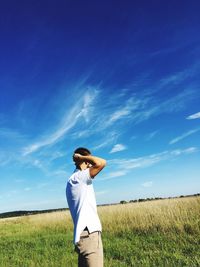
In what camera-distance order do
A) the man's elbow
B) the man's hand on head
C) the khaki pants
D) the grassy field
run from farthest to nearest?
the grassy field < the man's hand on head < the man's elbow < the khaki pants

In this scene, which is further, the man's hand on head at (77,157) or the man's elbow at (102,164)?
the man's hand on head at (77,157)

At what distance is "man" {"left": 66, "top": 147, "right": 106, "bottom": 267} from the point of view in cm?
396

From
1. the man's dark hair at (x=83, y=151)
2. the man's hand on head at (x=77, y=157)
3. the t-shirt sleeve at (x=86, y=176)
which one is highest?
the man's dark hair at (x=83, y=151)

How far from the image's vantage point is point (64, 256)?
9.55m

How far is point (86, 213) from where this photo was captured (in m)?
3.99

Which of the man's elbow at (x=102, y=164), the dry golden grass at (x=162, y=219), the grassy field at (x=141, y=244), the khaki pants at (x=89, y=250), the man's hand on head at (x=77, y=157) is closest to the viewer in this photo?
the khaki pants at (x=89, y=250)

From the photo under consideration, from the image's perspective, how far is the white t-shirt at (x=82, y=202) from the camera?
13.0ft

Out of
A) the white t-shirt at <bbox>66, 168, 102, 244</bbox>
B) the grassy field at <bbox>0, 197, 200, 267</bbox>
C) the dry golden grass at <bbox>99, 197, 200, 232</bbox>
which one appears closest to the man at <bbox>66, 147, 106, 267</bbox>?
the white t-shirt at <bbox>66, 168, 102, 244</bbox>

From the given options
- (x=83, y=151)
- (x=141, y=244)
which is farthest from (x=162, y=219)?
(x=83, y=151)

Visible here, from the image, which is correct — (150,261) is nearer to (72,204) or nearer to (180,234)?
(180,234)

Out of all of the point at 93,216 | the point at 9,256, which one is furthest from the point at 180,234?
the point at 93,216

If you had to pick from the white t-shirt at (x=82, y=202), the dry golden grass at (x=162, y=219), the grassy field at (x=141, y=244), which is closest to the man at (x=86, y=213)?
the white t-shirt at (x=82, y=202)

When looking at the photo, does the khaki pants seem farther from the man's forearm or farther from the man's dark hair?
the man's dark hair

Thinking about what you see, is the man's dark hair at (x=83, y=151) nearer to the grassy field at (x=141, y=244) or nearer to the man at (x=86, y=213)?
the man at (x=86, y=213)
